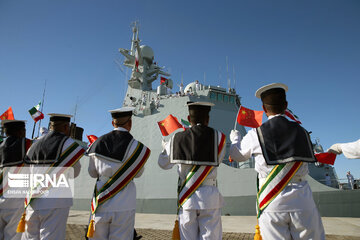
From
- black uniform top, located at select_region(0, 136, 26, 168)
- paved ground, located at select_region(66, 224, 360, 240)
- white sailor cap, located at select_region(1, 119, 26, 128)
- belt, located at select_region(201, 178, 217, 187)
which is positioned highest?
white sailor cap, located at select_region(1, 119, 26, 128)

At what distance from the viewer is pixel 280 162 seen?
1.79m

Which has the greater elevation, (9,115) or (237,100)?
(237,100)

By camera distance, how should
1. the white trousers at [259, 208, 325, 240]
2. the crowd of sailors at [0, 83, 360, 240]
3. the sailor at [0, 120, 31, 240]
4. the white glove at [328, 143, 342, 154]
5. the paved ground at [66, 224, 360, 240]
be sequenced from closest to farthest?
the white trousers at [259, 208, 325, 240] → the crowd of sailors at [0, 83, 360, 240] → the white glove at [328, 143, 342, 154] → the sailor at [0, 120, 31, 240] → the paved ground at [66, 224, 360, 240]

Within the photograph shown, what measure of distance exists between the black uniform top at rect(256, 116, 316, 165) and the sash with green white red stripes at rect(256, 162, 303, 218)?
0.08 meters

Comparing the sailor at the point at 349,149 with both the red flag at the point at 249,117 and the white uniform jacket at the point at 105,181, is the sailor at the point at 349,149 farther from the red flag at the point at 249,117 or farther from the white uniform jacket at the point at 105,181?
the red flag at the point at 249,117

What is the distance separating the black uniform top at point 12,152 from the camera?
3.22 m

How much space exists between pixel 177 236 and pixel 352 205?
7.91m

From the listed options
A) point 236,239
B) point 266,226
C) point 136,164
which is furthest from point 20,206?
point 236,239

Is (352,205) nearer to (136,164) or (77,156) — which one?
(136,164)

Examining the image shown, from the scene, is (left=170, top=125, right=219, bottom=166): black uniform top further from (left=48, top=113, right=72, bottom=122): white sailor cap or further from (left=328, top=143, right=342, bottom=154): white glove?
(left=48, top=113, right=72, bottom=122): white sailor cap

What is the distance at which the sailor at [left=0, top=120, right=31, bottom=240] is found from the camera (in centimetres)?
306

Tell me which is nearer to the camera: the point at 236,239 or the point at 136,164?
the point at 136,164

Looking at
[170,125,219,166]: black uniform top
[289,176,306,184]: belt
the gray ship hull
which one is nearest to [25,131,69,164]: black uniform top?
[170,125,219,166]: black uniform top

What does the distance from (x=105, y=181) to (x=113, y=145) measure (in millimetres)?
401
